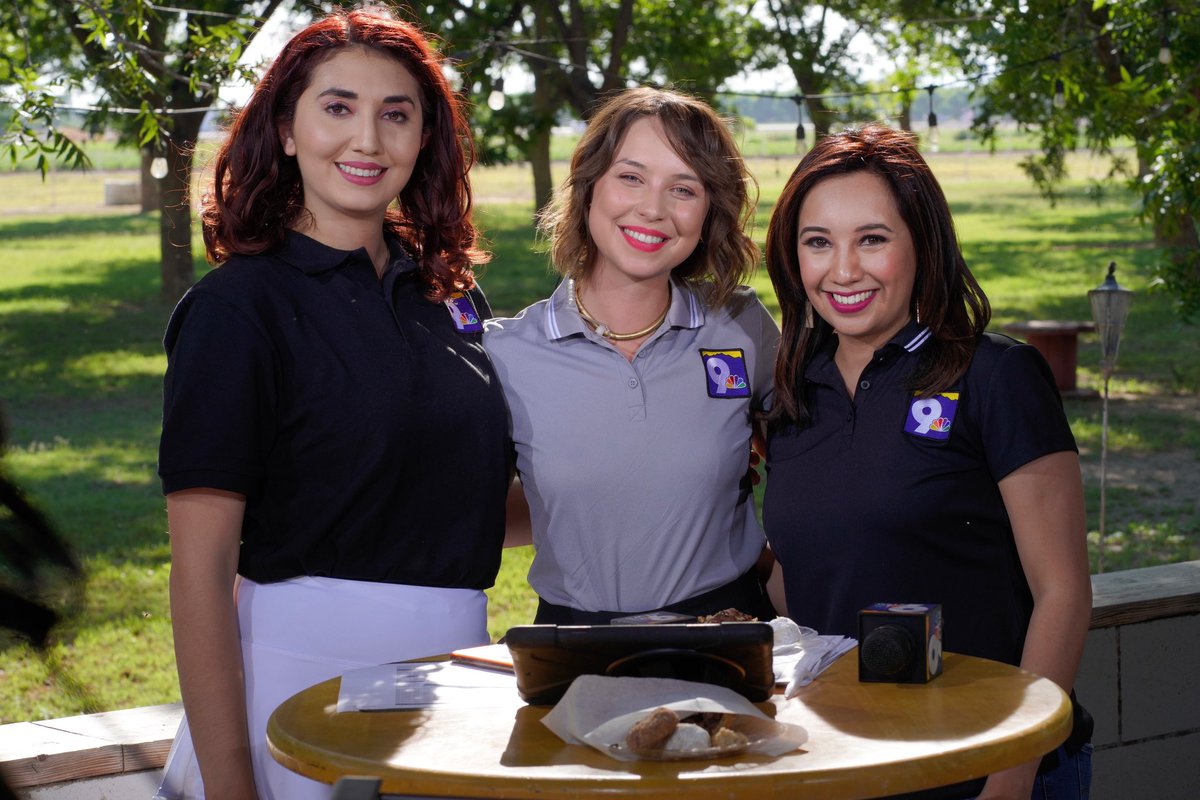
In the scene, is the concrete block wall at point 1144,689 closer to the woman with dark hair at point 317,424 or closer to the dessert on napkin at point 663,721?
the woman with dark hair at point 317,424

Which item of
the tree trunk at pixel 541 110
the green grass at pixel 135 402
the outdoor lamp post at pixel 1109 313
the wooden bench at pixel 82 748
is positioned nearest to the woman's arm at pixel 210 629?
the green grass at pixel 135 402

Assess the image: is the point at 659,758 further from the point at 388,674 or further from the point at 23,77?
the point at 23,77

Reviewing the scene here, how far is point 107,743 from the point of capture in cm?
315

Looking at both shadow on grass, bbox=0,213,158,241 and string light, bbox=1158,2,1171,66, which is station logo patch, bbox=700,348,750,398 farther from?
shadow on grass, bbox=0,213,158,241

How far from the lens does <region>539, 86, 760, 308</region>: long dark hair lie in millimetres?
3217

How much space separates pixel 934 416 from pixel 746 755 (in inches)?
36.9

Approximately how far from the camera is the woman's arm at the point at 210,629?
8.34 feet

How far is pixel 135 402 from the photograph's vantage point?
13547mm

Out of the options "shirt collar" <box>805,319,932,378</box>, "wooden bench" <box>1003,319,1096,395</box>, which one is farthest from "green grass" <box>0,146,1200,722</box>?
"shirt collar" <box>805,319,932,378</box>

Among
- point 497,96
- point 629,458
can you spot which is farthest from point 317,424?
point 497,96

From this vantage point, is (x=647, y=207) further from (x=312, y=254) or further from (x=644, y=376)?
(x=312, y=254)

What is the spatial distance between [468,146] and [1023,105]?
13.6 metres

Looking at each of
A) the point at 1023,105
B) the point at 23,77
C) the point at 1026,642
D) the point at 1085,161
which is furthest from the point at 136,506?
the point at 1085,161

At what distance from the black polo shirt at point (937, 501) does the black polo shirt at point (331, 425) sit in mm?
652
